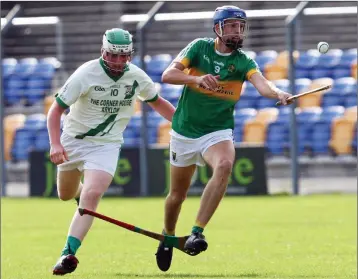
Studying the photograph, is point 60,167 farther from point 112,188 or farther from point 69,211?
point 112,188

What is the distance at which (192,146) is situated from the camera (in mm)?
10539

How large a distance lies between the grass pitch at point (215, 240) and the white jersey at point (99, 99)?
51.3 inches

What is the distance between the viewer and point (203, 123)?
10508 mm

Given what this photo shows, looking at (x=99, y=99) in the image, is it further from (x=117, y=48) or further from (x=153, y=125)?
(x=153, y=125)

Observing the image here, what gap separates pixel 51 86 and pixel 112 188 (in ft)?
16.1

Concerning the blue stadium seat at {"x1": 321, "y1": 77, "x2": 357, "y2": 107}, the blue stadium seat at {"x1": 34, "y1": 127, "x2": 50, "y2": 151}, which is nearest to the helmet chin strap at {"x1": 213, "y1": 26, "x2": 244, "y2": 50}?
the blue stadium seat at {"x1": 321, "y1": 77, "x2": 357, "y2": 107}

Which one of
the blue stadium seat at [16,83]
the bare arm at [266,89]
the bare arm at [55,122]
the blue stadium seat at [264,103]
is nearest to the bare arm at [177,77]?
the bare arm at [266,89]

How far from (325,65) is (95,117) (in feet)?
52.7

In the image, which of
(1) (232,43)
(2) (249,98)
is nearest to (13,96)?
(2) (249,98)

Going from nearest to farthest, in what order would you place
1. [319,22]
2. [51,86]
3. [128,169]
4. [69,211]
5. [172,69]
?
[172,69] → [69,211] → [128,169] → [319,22] → [51,86]

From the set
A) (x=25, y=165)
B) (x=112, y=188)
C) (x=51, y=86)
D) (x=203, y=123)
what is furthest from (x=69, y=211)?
(x=203, y=123)

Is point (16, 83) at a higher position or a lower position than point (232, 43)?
lower

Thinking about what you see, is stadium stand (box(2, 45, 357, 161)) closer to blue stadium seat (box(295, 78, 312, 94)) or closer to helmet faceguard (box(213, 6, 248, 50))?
blue stadium seat (box(295, 78, 312, 94))

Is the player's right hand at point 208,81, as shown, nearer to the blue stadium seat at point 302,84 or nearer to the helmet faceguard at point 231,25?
the helmet faceguard at point 231,25
